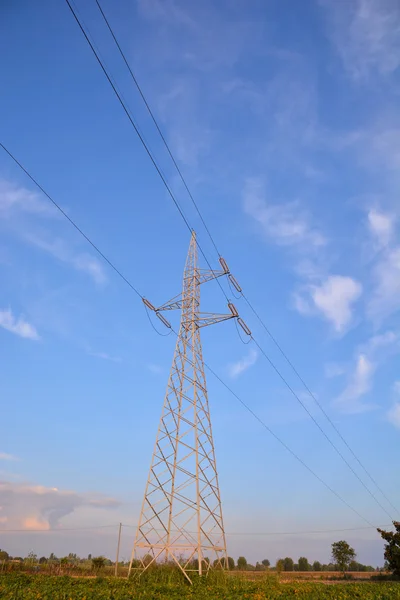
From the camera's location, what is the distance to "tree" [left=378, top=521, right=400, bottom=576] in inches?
1622

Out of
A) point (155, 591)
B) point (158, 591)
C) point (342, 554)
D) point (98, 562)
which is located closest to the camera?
point (155, 591)

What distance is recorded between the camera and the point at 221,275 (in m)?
26.1

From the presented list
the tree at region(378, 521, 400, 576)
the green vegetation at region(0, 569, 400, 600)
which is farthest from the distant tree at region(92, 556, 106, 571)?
the tree at region(378, 521, 400, 576)

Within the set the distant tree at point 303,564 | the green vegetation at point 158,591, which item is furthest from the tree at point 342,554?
the green vegetation at point 158,591

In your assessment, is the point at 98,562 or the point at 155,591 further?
the point at 98,562

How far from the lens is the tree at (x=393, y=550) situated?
41188mm

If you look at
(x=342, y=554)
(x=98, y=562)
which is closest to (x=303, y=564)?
(x=342, y=554)

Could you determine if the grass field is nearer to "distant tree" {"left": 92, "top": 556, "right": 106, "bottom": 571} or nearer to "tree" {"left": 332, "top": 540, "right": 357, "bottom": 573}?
"distant tree" {"left": 92, "top": 556, "right": 106, "bottom": 571}

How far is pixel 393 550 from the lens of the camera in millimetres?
41750

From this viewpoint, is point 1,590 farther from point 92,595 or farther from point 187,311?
point 187,311

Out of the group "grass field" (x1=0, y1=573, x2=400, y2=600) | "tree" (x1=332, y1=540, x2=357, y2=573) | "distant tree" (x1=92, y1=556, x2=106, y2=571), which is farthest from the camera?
"tree" (x1=332, y1=540, x2=357, y2=573)

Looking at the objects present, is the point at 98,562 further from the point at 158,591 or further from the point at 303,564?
the point at 303,564

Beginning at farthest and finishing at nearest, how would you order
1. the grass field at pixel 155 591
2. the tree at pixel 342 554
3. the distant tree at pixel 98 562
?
the tree at pixel 342 554 < the distant tree at pixel 98 562 < the grass field at pixel 155 591

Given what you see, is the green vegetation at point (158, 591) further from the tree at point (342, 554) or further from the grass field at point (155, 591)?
the tree at point (342, 554)
